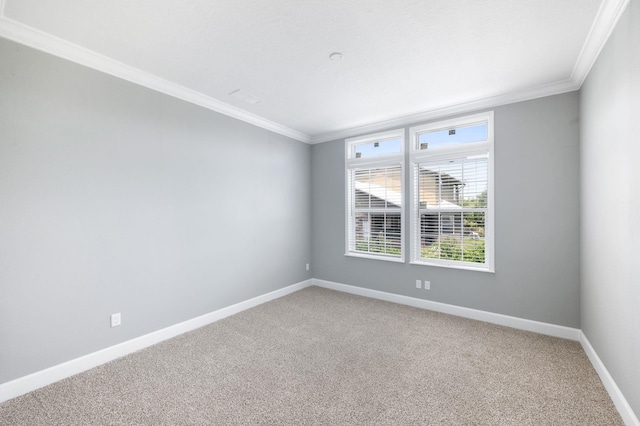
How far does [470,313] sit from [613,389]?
1.56m

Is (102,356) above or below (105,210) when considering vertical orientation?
below

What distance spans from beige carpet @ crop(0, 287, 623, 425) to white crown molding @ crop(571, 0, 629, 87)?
2633 mm

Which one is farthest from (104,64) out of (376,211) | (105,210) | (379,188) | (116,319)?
(376,211)

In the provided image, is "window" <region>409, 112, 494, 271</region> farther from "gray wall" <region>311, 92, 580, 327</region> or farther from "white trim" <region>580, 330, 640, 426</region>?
"white trim" <region>580, 330, 640, 426</region>

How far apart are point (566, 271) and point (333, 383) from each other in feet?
8.89

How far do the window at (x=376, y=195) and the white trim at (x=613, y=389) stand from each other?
2.09m

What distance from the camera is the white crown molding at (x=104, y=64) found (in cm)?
203

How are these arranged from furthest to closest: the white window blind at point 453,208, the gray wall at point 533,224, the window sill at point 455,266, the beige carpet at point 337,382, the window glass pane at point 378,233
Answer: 1. the window glass pane at point 378,233
2. the white window blind at point 453,208
3. the window sill at point 455,266
4. the gray wall at point 533,224
5. the beige carpet at point 337,382

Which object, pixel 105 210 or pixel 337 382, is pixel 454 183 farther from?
pixel 105 210

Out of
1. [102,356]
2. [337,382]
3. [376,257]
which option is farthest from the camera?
[376,257]

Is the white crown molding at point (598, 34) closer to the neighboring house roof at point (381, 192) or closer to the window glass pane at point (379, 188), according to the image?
the window glass pane at point (379, 188)

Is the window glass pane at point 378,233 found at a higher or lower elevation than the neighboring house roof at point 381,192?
lower

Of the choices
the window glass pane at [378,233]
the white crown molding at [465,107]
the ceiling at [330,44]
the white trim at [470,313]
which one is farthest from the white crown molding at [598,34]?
the white trim at [470,313]

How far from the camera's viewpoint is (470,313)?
350cm
